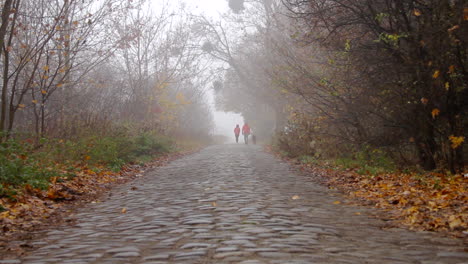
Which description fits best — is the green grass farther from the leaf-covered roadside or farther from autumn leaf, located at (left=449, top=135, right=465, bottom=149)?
autumn leaf, located at (left=449, top=135, right=465, bottom=149)

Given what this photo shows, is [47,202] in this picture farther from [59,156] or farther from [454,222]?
[454,222]

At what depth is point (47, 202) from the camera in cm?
795

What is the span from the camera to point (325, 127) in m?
15.3

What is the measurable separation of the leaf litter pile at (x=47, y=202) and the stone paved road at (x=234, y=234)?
36 cm

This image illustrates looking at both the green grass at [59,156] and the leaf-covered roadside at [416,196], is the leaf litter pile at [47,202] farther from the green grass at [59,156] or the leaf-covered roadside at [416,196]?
the leaf-covered roadside at [416,196]

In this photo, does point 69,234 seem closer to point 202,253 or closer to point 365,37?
point 202,253

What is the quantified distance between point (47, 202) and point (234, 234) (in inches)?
162

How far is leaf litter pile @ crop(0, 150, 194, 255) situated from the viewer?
595 centimetres

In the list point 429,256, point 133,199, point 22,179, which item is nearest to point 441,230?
point 429,256

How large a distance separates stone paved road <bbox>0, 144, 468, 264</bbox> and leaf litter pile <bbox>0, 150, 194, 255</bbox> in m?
0.36

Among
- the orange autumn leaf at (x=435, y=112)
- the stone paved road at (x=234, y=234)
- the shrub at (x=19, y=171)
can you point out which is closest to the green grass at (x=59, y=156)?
the shrub at (x=19, y=171)

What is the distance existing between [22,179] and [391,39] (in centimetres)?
787

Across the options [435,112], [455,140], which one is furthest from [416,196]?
[435,112]

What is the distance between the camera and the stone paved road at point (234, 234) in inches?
176
